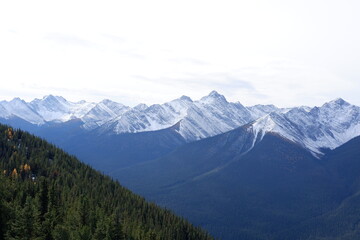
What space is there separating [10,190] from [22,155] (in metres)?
74.6

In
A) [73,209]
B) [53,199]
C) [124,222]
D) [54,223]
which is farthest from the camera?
[124,222]

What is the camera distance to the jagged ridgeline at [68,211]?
9456 cm

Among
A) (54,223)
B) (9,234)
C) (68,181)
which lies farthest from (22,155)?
(9,234)

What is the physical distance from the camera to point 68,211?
12362cm

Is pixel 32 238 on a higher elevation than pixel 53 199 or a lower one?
lower

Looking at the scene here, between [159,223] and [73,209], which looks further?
[159,223]

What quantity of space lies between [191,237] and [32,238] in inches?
3643

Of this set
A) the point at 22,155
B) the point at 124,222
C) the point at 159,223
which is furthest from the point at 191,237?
the point at 22,155

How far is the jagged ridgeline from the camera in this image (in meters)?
94.6

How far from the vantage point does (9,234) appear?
87.8 meters

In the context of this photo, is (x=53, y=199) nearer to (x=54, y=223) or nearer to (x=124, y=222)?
(x=54, y=223)

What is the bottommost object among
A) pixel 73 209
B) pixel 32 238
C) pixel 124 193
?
pixel 32 238

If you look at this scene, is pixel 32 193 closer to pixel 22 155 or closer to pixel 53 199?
pixel 53 199

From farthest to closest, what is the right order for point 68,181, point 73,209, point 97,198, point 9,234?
point 68,181, point 97,198, point 73,209, point 9,234
